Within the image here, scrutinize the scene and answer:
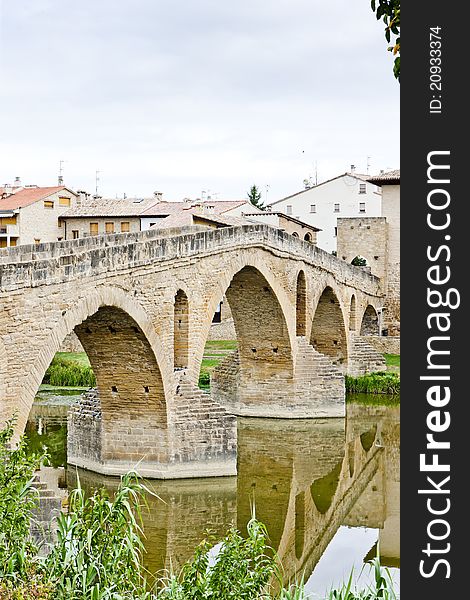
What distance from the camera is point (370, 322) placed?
1401 inches

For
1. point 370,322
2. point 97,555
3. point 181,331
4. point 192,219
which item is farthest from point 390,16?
point 192,219

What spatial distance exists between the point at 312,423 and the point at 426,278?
17970mm

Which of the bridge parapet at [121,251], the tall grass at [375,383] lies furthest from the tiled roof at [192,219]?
the bridge parapet at [121,251]

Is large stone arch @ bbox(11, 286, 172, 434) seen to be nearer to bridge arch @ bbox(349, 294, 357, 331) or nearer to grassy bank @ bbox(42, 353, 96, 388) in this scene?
grassy bank @ bbox(42, 353, 96, 388)

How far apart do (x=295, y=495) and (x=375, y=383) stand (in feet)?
36.1

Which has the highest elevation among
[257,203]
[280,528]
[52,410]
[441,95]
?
[257,203]

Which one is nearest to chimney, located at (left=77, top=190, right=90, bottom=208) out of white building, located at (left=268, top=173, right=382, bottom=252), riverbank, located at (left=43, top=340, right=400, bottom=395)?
white building, located at (left=268, top=173, right=382, bottom=252)

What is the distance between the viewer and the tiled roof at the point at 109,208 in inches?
1698

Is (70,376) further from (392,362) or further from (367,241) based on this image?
(367,241)

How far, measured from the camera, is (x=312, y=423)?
22.2 meters

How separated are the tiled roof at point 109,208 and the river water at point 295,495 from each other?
2195cm

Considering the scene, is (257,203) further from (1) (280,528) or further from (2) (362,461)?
(1) (280,528)

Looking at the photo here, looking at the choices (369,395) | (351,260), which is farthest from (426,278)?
(351,260)

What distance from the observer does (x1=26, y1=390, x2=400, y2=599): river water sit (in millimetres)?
12906
